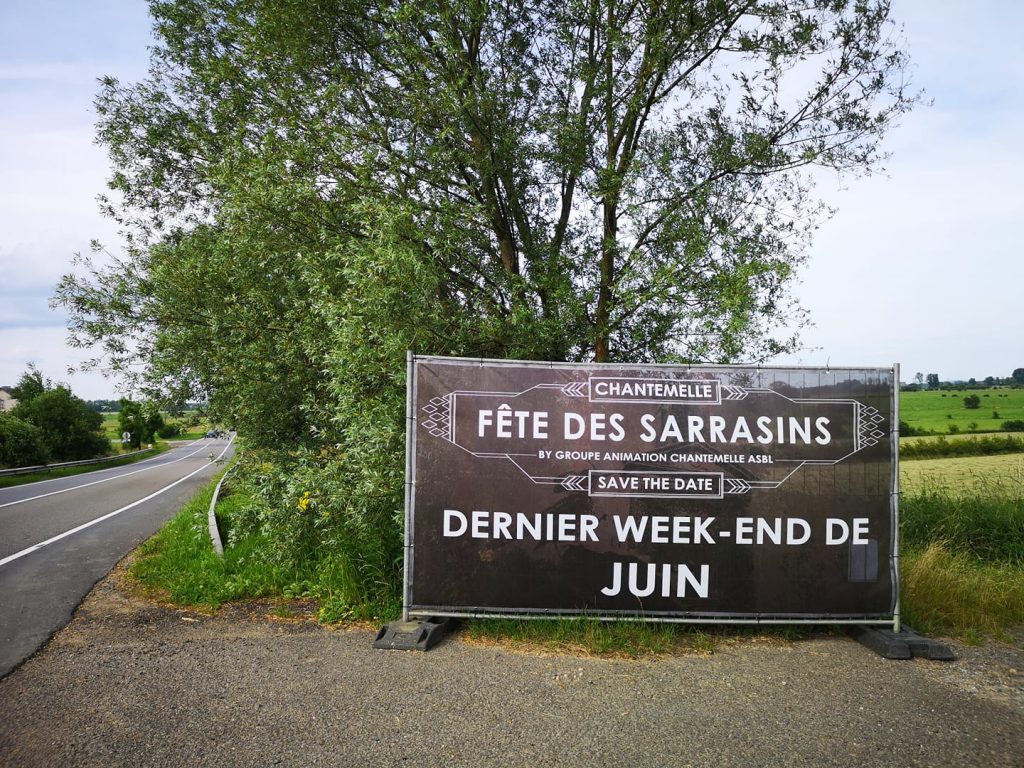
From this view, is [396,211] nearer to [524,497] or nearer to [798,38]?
[524,497]

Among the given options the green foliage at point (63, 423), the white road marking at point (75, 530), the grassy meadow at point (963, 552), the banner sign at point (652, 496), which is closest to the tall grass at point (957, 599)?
the grassy meadow at point (963, 552)

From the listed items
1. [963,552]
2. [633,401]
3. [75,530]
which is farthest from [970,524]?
[75,530]

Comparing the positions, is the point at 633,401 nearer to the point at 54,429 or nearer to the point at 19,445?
the point at 19,445

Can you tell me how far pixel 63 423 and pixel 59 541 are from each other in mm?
31294

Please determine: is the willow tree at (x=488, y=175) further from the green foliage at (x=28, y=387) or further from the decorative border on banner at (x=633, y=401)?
the green foliage at (x=28, y=387)

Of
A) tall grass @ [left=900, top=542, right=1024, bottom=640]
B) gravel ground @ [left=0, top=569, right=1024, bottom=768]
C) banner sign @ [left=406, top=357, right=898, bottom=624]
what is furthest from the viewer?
tall grass @ [left=900, top=542, right=1024, bottom=640]

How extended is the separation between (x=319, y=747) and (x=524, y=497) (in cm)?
235

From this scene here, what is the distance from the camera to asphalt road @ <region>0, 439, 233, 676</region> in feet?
19.5

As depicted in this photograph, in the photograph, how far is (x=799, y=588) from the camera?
5.25m

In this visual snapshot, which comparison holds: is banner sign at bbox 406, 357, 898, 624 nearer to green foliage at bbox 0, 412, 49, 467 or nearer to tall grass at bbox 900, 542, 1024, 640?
tall grass at bbox 900, 542, 1024, 640

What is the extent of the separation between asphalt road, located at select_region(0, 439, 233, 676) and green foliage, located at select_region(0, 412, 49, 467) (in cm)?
933

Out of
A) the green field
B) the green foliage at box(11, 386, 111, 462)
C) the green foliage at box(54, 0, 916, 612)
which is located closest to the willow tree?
the green foliage at box(54, 0, 916, 612)

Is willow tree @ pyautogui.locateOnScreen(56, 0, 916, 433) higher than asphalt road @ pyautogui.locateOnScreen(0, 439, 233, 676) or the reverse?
higher

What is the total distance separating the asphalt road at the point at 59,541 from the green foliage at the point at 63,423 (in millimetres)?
16580
